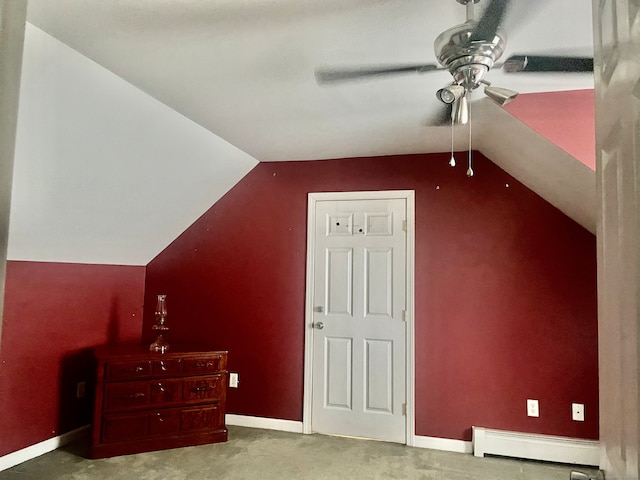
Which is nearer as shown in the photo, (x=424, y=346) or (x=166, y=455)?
(x=166, y=455)

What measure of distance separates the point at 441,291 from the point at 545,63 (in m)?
2.28

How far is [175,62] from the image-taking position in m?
2.20

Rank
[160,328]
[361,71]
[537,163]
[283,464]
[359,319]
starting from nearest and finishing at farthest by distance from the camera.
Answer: [361,71] < [537,163] < [283,464] < [160,328] < [359,319]

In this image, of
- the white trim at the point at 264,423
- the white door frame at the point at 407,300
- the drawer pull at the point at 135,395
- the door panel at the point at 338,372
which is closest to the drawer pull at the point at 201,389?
the drawer pull at the point at 135,395

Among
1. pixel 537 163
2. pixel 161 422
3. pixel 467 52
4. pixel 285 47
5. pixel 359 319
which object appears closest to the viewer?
pixel 467 52

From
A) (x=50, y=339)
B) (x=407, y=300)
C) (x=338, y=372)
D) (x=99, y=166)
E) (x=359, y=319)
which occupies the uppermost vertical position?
(x=99, y=166)

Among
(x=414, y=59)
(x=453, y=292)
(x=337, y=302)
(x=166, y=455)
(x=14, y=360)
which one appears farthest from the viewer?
(x=337, y=302)

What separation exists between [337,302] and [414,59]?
2.23 meters

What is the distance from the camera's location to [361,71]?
67.9 inches

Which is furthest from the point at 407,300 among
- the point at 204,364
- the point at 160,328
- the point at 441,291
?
the point at 160,328

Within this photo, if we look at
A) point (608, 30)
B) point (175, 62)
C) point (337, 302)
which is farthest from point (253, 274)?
point (608, 30)

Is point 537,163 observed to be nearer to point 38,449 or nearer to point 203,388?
point 203,388

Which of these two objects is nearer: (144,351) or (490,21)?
(490,21)

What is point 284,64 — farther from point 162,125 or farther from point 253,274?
point 253,274
